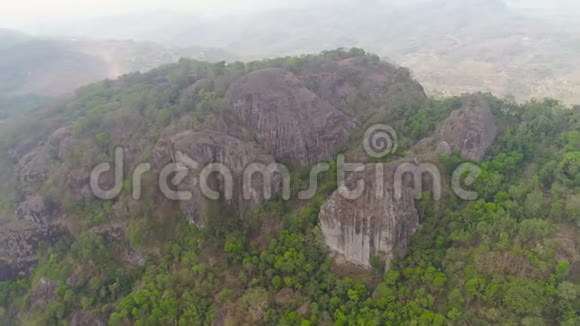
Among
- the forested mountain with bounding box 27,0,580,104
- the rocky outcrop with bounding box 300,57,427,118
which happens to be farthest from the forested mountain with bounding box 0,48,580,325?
the forested mountain with bounding box 27,0,580,104

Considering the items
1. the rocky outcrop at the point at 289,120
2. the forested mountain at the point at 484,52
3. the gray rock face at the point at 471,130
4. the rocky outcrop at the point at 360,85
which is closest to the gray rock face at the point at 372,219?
the gray rock face at the point at 471,130

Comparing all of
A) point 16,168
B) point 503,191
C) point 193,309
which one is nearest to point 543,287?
point 503,191

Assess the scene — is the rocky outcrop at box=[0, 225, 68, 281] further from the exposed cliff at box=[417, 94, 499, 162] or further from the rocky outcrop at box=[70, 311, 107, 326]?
the exposed cliff at box=[417, 94, 499, 162]

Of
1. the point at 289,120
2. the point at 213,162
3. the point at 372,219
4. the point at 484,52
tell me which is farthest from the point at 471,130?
the point at 484,52

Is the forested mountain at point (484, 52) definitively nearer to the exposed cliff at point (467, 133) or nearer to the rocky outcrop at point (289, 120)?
the exposed cliff at point (467, 133)

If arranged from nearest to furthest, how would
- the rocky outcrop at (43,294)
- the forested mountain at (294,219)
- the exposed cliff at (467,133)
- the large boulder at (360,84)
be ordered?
the forested mountain at (294,219) → the rocky outcrop at (43,294) → the exposed cliff at (467,133) → the large boulder at (360,84)

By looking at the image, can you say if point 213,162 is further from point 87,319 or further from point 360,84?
point 360,84

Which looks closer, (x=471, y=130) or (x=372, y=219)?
(x=372, y=219)
